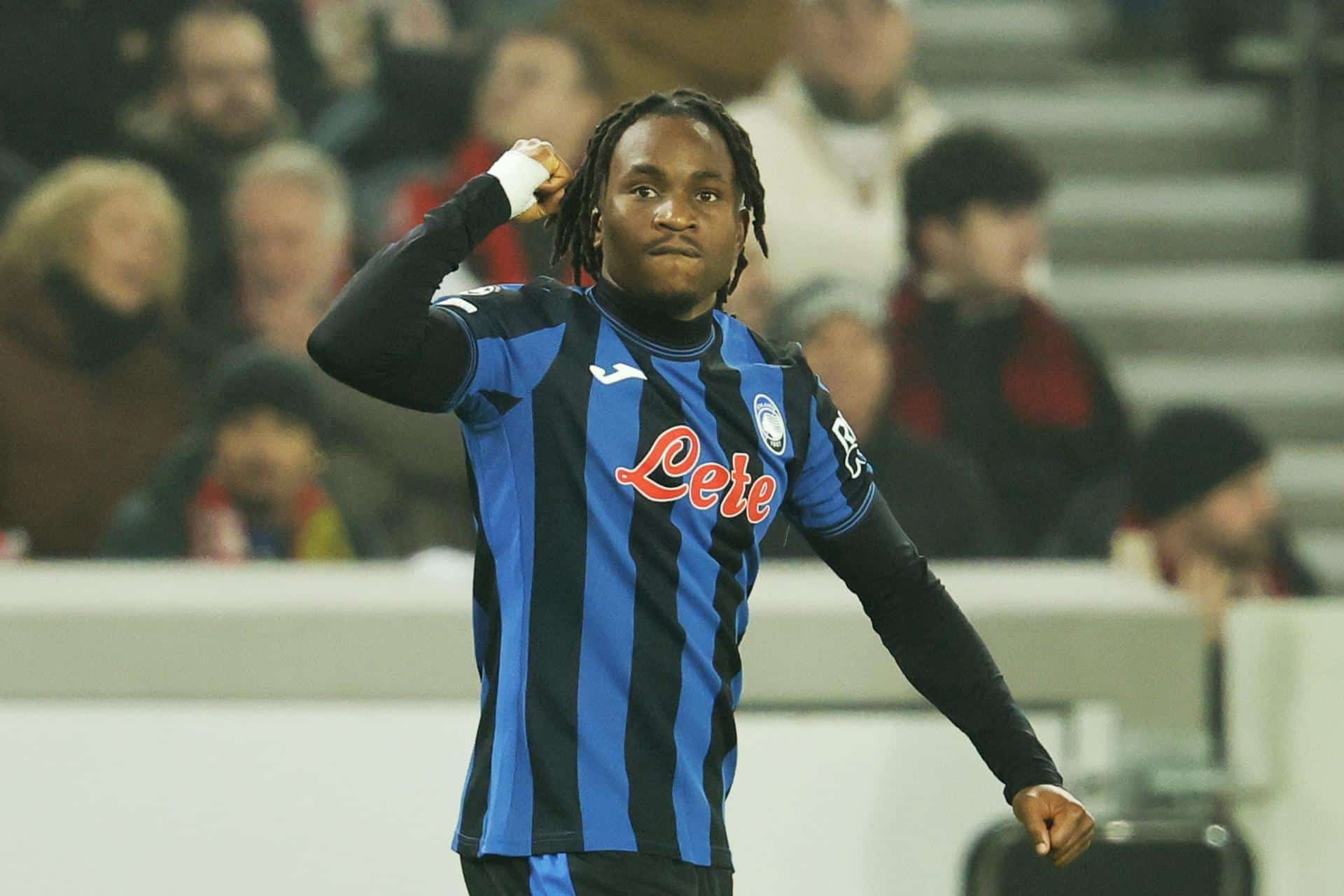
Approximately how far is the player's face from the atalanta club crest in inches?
5.6

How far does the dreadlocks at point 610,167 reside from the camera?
2281 millimetres

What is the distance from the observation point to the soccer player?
2.18 meters

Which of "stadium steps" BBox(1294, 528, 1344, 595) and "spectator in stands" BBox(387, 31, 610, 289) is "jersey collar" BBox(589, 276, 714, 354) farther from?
"stadium steps" BBox(1294, 528, 1344, 595)

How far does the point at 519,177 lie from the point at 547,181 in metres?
0.05

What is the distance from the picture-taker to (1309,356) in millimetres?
6852

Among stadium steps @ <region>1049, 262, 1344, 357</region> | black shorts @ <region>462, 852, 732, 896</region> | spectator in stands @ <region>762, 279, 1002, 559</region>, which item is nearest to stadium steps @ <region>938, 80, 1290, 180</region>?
stadium steps @ <region>1049, 262, 1344, 357</region>

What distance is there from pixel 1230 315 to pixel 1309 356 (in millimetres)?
294

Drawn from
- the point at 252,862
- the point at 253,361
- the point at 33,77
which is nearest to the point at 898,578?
the point at 252,862

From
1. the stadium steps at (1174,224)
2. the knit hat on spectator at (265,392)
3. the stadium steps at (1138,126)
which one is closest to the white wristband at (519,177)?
the knit hat on spectator at (265,392)

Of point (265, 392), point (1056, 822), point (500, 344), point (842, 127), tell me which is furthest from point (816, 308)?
point (500, 344)

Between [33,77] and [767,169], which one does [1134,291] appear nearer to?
Result: [767,169]

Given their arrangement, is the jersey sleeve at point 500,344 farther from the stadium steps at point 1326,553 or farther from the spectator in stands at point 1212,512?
the stadium steps at point 1326,553

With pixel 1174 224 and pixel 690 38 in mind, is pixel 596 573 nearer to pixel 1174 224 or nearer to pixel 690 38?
pixel 690 38

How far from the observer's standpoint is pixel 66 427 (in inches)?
213
